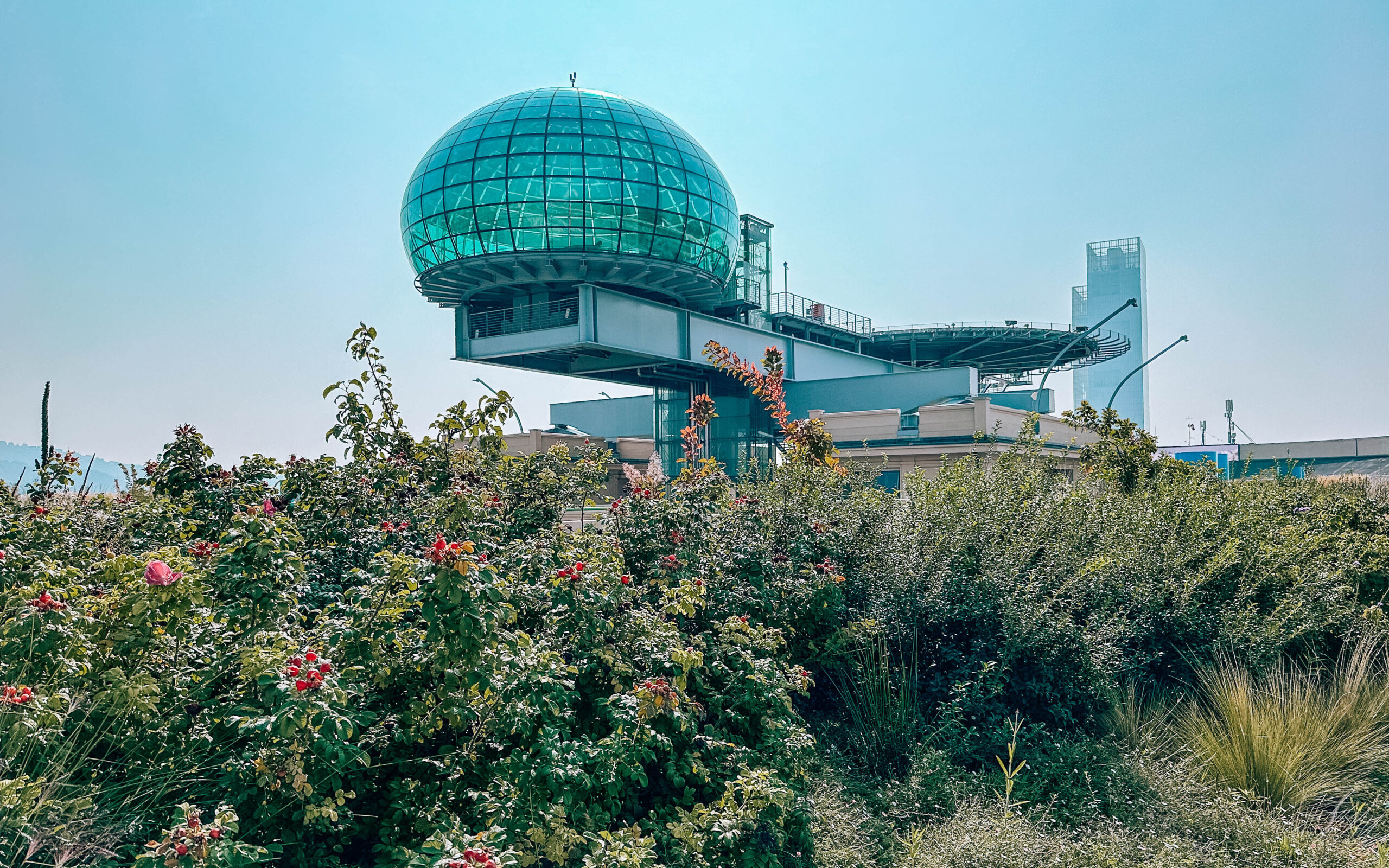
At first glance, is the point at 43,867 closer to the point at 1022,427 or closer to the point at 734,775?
the point at 734,775

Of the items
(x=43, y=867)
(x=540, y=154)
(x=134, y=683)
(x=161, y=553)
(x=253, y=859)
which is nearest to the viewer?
(x=253, y=859)

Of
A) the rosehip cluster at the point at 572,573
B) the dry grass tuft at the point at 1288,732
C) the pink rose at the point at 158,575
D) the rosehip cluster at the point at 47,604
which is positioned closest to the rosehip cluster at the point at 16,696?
the rosehip cluster at the point at 47,604

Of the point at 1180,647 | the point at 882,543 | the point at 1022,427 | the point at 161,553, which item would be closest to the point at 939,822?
the point at 882,543

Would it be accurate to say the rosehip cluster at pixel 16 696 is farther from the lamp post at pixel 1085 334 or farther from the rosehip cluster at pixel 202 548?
the lamp post at pixel 1085 334

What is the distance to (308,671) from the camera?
2877 mm

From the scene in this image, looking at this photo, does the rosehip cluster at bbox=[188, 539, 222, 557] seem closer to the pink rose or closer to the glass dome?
the pink rose

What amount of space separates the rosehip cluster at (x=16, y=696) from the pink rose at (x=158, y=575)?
0.53 meters

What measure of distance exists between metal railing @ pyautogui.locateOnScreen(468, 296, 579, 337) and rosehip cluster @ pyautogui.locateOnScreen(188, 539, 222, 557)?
2938cm

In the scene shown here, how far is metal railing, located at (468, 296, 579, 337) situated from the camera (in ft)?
113

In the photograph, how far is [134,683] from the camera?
3.18 m

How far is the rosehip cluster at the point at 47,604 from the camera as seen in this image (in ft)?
10.4

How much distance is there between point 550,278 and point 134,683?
3282cm

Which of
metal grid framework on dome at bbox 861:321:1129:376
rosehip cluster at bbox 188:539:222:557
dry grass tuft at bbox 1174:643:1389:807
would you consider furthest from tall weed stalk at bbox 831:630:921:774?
metal grid framework on dome at bbox 861:321:1129:376

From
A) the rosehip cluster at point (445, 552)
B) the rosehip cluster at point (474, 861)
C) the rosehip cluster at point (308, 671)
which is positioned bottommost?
the rosehip cluster at point (474, 861)
